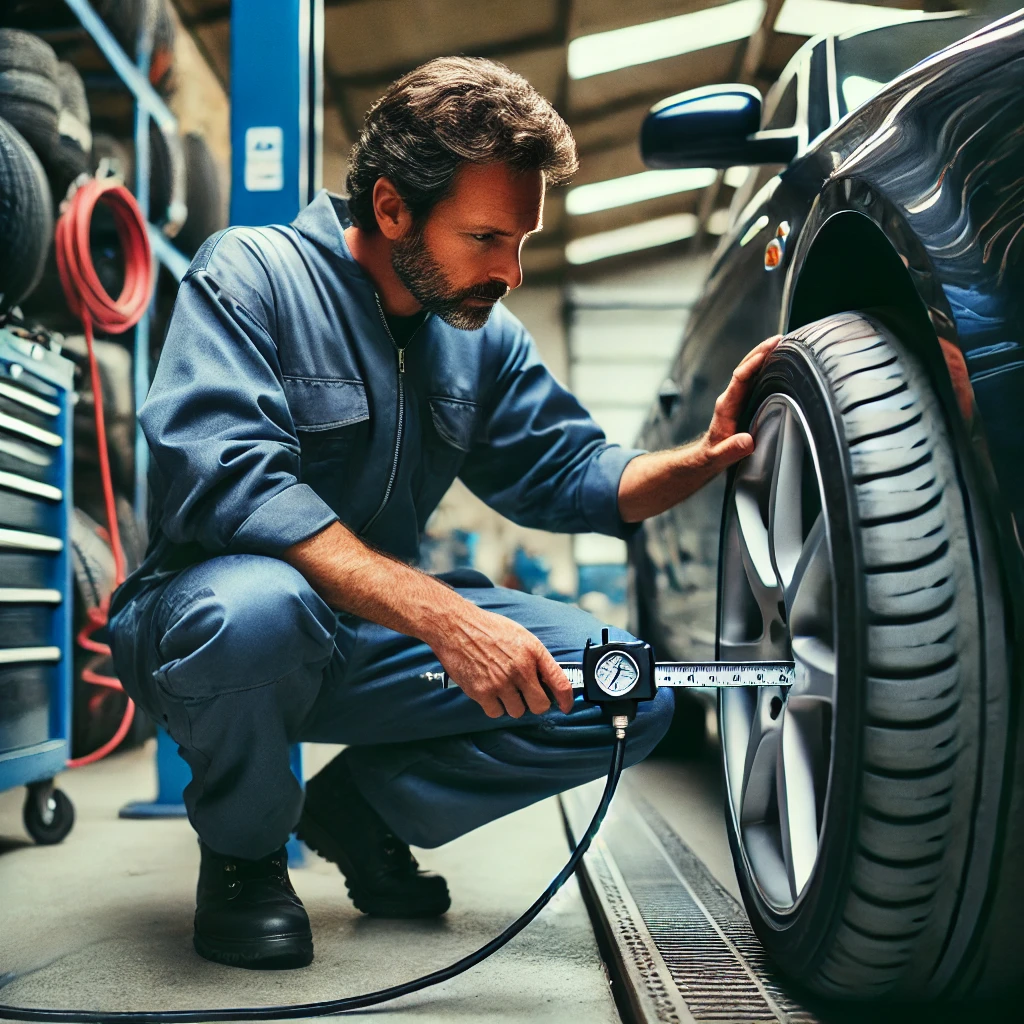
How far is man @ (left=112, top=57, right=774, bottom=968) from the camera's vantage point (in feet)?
3.51

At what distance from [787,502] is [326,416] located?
559 mm

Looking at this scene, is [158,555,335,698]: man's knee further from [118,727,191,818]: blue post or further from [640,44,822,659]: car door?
[118,727,191,818]: blue post

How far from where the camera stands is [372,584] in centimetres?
105

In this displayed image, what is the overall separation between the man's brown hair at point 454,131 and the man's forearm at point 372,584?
440 millimetres

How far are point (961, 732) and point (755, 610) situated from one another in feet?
1.56

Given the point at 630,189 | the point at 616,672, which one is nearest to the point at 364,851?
the point at 616,672

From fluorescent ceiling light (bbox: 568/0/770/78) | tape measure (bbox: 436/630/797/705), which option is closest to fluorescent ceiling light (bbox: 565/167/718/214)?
fluorescent ceiling light (bbox: 568/0/770/78)

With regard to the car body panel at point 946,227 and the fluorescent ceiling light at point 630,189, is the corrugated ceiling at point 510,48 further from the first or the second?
the car body panel at point 946,227

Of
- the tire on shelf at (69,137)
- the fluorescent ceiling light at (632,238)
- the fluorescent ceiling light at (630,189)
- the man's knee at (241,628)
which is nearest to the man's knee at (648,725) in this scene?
the man's knee at (241,628)

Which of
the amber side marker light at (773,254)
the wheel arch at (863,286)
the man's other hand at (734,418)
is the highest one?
the amber side marker light at (773,254)

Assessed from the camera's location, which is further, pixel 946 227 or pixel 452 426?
pixel 452 426

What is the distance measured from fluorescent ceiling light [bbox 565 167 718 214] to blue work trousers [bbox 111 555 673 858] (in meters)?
2.58

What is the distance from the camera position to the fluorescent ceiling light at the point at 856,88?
1261 mm

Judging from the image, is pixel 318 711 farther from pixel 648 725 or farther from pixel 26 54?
pixel 26 54
